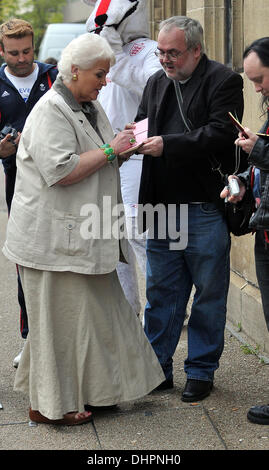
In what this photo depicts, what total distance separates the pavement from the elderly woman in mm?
116

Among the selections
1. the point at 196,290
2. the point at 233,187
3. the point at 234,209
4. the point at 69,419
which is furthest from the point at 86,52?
the point at 69,419

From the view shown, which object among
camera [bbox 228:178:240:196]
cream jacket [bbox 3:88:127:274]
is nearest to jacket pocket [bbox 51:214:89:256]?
cream jacket [bbox 3:88:127:274]

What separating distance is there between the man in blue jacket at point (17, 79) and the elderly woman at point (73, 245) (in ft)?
2.92

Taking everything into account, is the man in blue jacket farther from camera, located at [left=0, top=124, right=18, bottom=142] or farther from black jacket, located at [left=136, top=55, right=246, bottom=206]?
black jacket, located at [left=136, top=55, right=246, bottom=206]

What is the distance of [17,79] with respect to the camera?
16.9 ft

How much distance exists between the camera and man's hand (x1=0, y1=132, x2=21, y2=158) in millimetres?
4867

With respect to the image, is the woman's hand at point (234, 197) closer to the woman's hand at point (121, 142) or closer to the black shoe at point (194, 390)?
the woman's hand at point (121, 142)

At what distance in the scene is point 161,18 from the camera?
8.37m

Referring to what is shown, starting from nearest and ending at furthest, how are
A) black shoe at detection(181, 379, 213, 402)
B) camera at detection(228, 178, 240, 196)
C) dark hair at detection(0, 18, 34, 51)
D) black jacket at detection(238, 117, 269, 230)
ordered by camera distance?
black jacket at detection(238, 117, 269, 230) → camera at detection(228, 178, 240, 196) → black shoe at detection(181, 379, 213, 402) → dark hair at detection(0, 18, 34, 51)

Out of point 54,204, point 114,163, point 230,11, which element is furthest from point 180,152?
point 230,11

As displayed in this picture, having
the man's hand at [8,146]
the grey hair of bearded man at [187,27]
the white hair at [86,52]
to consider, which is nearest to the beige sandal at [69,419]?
the man's hand at [8,146]

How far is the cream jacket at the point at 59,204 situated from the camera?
4039 mm

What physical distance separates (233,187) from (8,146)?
5.22 ft

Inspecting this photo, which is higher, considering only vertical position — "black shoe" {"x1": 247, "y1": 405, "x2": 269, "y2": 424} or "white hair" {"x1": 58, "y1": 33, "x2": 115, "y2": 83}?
"white hair" {"x1": 58, "y1": 33, "x2": 115, "y2": 83}
